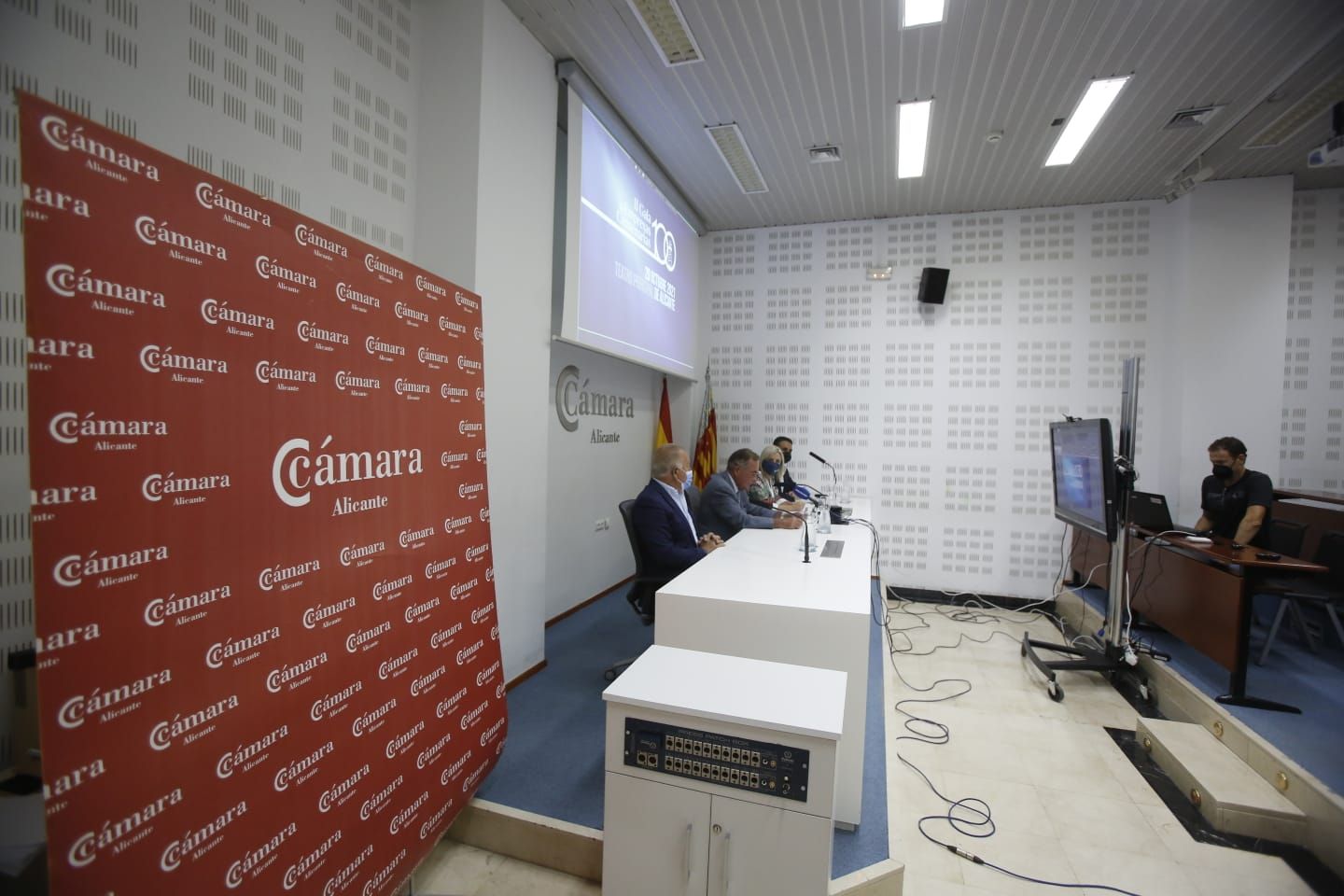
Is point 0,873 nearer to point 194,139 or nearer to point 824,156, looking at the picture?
point 194,139

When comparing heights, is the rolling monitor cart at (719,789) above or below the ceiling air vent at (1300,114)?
below

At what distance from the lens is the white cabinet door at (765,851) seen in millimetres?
1355

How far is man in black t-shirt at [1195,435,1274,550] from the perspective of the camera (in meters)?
3.63

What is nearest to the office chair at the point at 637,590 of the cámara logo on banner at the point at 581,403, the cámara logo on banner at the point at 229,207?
the cámara logo on banner at the point at 581,403

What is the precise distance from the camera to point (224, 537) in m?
1.23

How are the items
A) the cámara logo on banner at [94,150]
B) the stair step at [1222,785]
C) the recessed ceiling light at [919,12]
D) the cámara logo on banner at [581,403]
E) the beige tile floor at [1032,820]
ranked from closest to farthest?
the cámara logo on banner at [94,150]
the beige tile floor at [1032,820]
the stair step at [1222,785]
the recessed ceiling light at [919,12]
the cámara logo on banner at [581,403]

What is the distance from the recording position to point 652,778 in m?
1.47

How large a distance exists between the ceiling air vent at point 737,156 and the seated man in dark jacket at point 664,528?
7.81 feet

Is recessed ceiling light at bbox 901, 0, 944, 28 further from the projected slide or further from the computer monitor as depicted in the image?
the computer monitor

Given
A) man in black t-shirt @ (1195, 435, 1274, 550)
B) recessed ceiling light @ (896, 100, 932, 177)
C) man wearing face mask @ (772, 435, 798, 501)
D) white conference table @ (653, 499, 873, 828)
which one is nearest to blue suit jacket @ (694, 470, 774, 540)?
white conference table @ (653, 499, 873, 828)

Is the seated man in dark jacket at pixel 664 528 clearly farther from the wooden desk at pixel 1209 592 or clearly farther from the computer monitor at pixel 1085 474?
the wooden desk at pixel 1209 592

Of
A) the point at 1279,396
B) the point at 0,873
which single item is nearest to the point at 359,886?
the point at 0,873

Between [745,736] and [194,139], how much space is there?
2498mm

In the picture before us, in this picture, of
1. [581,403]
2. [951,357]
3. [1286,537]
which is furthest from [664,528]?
[1286,537]
